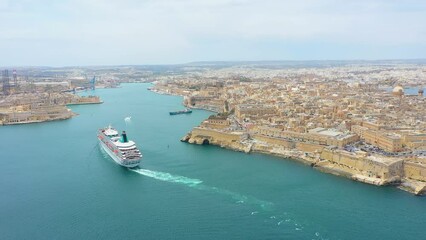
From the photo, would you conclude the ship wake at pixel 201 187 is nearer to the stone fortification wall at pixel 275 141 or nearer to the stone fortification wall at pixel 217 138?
the stone fortification wall at pixel 217 138

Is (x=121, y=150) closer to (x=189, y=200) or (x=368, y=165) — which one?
(x=189, y=200)

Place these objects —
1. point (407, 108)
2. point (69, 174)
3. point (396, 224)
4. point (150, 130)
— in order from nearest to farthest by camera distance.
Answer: point (396, 224)
point (69, 174)
point (150, 130)
point (407, 108)

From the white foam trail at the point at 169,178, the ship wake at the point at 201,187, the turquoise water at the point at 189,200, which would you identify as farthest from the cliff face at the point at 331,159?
the white foam trail at the point at 169,178

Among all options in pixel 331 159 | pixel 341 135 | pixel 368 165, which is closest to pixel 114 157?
pixel 331 159

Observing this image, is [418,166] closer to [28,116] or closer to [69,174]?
[69,174]

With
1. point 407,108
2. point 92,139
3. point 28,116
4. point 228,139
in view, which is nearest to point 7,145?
point 92,139
